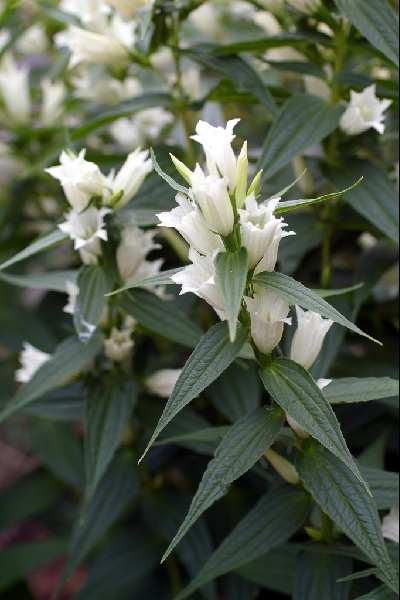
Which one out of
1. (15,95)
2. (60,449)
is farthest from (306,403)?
(15,95)

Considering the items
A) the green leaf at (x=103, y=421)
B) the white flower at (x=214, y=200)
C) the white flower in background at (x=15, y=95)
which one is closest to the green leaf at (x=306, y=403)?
the white flower at (x=214, y=200)

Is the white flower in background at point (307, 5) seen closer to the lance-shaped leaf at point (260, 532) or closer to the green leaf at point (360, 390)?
the green leaf at point (360, 390)

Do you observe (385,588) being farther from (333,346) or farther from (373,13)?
(373,13)

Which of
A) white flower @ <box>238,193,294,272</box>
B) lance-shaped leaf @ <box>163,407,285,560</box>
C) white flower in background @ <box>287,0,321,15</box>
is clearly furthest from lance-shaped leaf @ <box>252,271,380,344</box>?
white flower in background @ <box>287,0,321,15</box>

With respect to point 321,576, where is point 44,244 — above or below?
above

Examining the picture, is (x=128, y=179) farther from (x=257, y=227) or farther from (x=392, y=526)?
(x=392, y=526)
